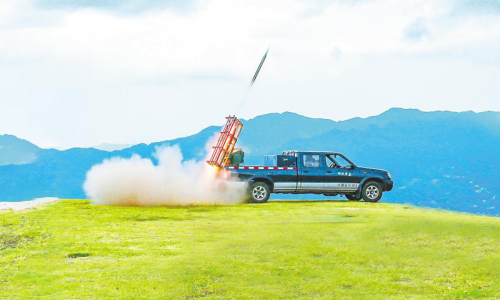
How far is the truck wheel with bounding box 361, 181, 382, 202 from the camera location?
25317 mm

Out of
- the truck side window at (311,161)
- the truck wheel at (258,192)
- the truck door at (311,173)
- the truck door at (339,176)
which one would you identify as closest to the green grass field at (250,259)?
the truck wheel at (258,192)

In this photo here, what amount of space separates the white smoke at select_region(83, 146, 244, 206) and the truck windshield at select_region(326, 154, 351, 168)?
4.40 m

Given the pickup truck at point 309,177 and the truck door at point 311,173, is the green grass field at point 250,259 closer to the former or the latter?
the pickup truck at point 309,177

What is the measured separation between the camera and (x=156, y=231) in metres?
14.5

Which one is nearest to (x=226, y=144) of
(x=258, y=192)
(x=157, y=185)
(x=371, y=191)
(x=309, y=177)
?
(x=258, y=192)

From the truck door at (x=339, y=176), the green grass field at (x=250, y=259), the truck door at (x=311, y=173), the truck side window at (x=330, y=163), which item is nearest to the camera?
the green grass field at (x=250, y=259)

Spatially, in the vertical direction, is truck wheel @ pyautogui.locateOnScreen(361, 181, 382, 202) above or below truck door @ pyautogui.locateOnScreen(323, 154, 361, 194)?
below

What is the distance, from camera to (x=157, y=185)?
25.1 meters

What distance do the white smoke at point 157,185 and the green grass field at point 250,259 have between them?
7207mm

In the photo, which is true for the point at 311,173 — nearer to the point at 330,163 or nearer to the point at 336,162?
the point at 330,163

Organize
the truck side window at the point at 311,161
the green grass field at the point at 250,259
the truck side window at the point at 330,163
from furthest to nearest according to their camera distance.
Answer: the truck side window at the point at 330,163 → the truck side window at the point at 311,161 → the green grass field at the point at 250,259

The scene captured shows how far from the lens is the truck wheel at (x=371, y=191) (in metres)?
25.3

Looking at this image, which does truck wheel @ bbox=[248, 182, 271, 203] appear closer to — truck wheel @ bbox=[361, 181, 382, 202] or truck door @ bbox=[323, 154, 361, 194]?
truck door @ bbox=[323, 154, 361, 194]

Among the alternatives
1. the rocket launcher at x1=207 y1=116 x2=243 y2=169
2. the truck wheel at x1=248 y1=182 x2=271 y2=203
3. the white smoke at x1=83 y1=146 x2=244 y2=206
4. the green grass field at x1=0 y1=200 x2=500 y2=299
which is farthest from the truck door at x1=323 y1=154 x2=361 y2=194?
the green grass field at x1=0 y1=200 x2=500 y2=299
